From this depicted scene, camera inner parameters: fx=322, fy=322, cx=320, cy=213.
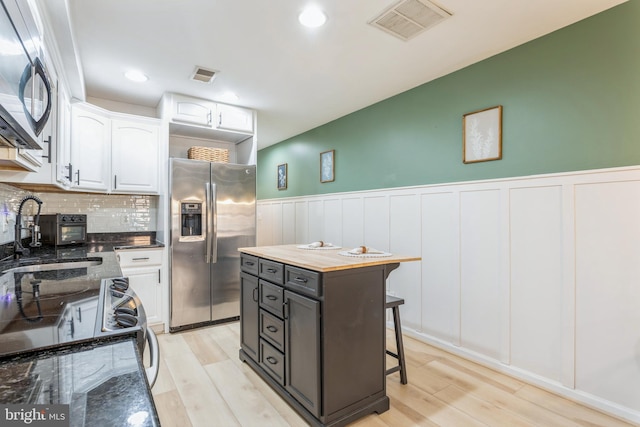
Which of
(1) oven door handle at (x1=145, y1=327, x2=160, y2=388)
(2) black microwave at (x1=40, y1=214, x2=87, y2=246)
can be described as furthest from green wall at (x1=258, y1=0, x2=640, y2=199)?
(2) black microwave at (x1=40, y1=214, x2=87, y2=246)

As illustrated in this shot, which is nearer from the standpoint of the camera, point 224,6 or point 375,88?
point 224,6

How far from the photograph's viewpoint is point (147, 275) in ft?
10.8

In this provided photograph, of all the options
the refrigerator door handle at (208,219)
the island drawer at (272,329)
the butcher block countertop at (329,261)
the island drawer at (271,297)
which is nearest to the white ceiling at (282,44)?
the refrigerator door handle at (208,219)

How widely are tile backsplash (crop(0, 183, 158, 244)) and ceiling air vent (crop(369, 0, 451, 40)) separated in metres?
3.10

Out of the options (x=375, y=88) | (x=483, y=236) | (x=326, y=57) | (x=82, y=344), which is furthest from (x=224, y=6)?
(x=483, y=236)

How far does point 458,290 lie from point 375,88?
2112 millimetres

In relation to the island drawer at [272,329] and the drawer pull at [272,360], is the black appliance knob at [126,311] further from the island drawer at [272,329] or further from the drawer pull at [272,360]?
the drawer pull at [272,360]

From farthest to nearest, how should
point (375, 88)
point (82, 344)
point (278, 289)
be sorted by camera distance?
point (375, 88) < point (278, 289) < point (82, 344)

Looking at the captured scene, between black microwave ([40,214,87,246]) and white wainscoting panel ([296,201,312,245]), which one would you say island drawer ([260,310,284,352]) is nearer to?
black microwave ([40,214,87,246])

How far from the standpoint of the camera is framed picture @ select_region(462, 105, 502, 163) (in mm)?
2602

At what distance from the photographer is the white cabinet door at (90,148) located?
2878 millimetres

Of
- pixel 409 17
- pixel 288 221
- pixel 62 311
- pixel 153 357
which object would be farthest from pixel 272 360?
pixel 288 221

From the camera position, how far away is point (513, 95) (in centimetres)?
251

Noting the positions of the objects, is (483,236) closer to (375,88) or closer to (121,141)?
(375,88)
